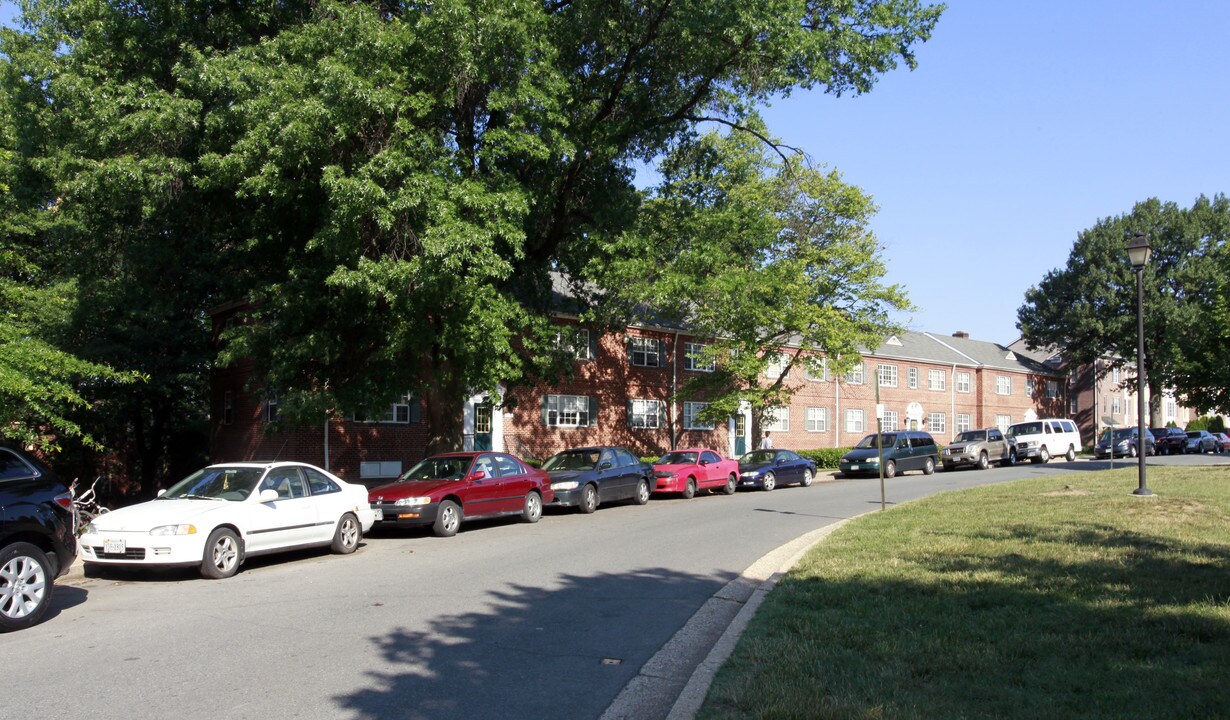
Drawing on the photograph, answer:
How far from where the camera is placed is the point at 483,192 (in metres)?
16.2

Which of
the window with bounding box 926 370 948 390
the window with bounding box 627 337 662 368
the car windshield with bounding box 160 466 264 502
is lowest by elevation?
the car windshield with bounding box 160 466 264 502

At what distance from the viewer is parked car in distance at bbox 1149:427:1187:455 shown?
49875mm

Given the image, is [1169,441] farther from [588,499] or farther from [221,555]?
[221,555]

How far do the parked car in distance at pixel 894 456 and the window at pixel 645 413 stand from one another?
7.84 meters

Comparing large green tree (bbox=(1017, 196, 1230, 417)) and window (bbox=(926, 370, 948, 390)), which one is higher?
large green tree (bbox=(1017, 196, 1230, 417))

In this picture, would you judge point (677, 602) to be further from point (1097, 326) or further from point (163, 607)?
point (1097, 326)

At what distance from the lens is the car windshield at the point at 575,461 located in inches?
850

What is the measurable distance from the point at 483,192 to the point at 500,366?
11.6 ft

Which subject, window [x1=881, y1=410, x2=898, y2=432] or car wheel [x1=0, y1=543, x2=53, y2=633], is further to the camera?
window [x1=881, y1=410, x2=898, y2=432]

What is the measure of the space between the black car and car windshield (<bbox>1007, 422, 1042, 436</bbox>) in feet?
131

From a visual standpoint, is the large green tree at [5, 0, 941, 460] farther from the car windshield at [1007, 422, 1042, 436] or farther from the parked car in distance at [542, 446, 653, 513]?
the car windshield at [1007, 422, 1042, 436]

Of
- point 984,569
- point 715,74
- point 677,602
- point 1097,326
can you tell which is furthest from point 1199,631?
point 1097,326

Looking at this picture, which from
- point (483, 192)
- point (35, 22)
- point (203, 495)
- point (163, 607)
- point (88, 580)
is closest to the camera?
point (163, 607)

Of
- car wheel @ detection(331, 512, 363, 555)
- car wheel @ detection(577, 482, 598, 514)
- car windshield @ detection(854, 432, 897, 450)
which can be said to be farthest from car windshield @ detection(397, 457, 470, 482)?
car windshield @ detection(854, 432, 897, 450)
